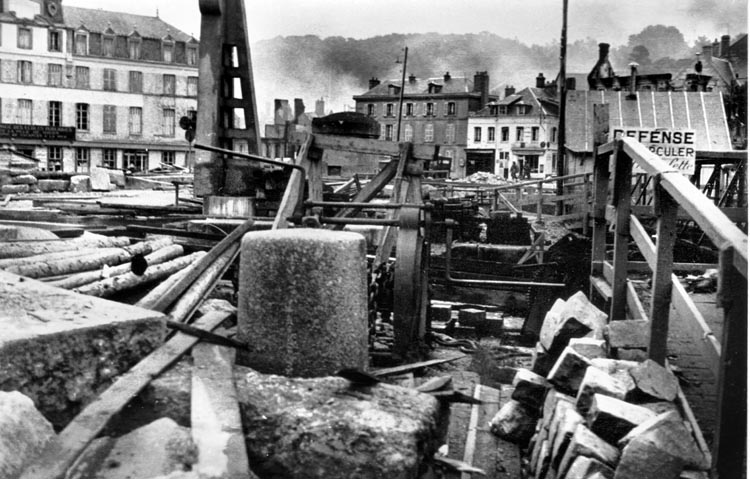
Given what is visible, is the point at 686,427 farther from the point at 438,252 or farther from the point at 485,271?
the point at 438,252

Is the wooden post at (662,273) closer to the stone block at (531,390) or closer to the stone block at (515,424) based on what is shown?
the stone block at (531,390)

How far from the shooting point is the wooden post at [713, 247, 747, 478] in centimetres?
275

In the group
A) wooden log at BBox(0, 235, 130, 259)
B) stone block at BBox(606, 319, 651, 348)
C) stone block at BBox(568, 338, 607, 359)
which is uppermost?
wooden log at BBox(0, 235, 130, 259)

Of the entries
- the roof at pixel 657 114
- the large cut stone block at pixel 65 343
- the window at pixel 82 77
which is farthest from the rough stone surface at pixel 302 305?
the roof at pixel 657 114

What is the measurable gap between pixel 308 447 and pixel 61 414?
1.04 metres

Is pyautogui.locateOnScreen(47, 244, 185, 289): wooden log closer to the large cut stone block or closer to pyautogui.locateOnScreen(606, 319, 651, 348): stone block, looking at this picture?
the large cut stone block

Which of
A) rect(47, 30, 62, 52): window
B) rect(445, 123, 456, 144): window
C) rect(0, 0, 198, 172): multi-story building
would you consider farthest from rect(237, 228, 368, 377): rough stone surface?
rect(445, 123, 456, 144): window

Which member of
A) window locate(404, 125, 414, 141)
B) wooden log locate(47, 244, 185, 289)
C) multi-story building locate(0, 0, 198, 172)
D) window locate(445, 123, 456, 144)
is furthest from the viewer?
window locate(404, 125, 414, 141)

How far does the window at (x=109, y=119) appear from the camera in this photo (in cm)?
2452

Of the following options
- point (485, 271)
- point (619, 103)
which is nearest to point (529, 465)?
point (485, 271)

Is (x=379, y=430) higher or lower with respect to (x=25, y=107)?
lower

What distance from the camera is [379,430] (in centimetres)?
336

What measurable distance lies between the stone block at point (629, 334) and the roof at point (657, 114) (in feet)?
69.0

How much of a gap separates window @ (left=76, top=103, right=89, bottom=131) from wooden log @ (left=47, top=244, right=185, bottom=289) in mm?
16199
